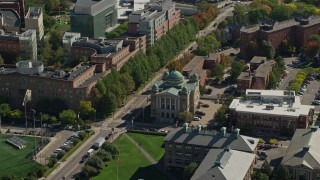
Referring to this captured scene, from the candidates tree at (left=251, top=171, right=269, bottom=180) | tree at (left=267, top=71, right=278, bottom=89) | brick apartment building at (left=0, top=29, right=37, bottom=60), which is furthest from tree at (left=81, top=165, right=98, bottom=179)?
brick apartment building at (left=0, top=29, right=37, bottom=60)

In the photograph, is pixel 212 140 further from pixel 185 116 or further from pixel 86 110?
pixel 86 110

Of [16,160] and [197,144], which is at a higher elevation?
[197,144]

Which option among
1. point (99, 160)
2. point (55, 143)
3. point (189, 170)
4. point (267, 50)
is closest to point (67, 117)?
point (55, 143)

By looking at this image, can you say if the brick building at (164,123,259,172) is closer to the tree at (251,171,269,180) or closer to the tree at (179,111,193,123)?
the tree at (251,171,269,180)

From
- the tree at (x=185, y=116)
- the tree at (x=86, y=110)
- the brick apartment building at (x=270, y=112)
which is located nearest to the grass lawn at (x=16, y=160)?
the tree at (x=86, y=110)

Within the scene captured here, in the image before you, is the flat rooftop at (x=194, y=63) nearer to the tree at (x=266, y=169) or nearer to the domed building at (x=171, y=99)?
the domed building at (x=171, y=99)

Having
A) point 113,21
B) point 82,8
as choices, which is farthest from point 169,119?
point 113,21
